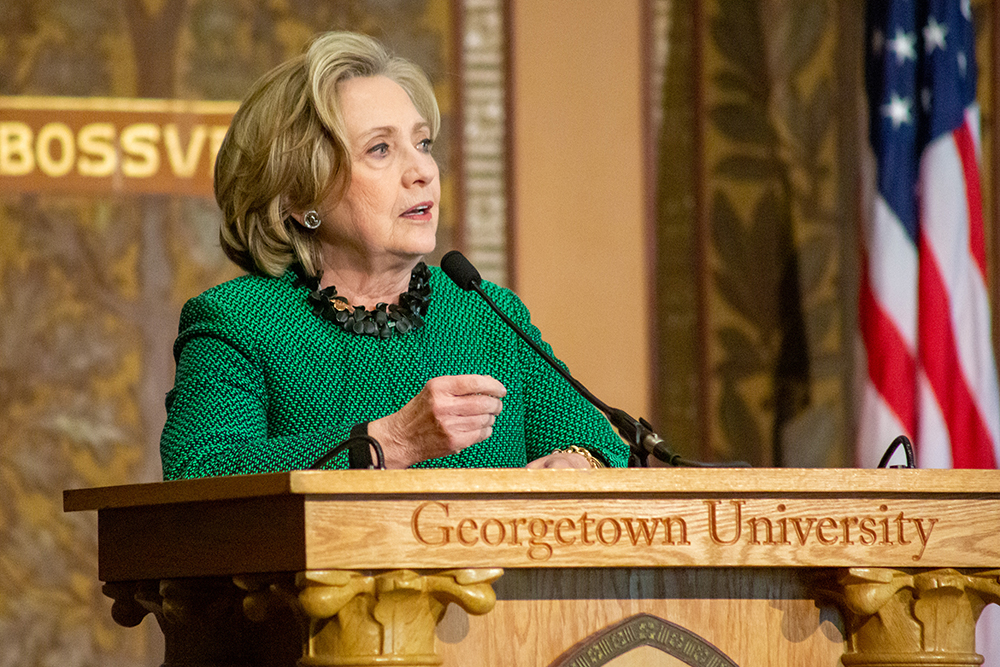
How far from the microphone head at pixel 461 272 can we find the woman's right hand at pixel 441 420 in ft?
0.90

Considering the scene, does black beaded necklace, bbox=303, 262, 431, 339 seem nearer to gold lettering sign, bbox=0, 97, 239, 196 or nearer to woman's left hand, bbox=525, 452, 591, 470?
woman's left hand, bbox=525, 452, 591, 470

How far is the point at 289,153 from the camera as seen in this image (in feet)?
6.97

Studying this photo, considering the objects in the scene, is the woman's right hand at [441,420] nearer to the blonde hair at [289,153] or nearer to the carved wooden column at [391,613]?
the carved wooden column at [391,613]

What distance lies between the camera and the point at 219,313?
2.00 meters

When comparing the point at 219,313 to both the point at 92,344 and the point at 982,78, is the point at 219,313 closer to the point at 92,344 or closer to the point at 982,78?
the point at 92,344

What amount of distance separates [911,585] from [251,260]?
1164 millimetres

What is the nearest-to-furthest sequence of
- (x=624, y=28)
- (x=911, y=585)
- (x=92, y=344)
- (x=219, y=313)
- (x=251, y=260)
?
1. (x=911, y=585)
2. (x=219, y=313)
3. (x=251, y=260)
4. (x=92, y=344)
5. (x=624, y=28)

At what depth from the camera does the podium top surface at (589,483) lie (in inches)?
54.5

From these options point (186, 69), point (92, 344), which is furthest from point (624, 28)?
point (92, 344)

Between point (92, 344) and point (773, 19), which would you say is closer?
point (92, 344)

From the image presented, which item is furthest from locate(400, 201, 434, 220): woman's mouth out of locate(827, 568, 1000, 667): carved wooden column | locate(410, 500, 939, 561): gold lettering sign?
locate(827, 568, 1000, 667): carved wooden column

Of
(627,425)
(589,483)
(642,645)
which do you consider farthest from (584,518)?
(627,425)

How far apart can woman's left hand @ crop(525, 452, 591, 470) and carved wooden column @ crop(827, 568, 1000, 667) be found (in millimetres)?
476

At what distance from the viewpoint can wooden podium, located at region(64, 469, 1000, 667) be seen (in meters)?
1.40
